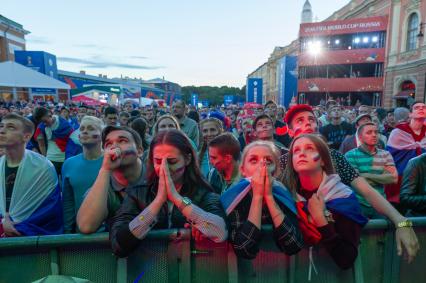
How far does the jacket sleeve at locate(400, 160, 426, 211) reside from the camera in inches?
91.4

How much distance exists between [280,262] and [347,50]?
1449 inches

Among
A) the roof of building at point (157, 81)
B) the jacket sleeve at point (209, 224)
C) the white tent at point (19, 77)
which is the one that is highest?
the roof of building at point (157, 81)

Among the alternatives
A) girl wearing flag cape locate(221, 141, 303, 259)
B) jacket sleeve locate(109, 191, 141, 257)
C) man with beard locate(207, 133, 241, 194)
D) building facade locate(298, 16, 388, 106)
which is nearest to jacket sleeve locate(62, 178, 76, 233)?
jacket sleeve locate(109, 191, 141, 257)

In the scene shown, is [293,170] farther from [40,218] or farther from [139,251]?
[40,218]

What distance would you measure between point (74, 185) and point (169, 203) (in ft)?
3.75

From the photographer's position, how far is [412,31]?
77.5ft

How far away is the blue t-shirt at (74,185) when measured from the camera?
93.3 inches

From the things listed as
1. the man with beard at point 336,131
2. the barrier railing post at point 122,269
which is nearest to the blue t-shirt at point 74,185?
the barrier railing post at point 122,269

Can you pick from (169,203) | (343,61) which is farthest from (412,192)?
(343,61)

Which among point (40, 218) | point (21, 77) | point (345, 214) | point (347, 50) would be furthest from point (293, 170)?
point (347, 50)

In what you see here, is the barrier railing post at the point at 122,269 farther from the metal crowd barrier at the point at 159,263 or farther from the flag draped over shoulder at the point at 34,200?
the flag draped over shoulder at the point at 34,200

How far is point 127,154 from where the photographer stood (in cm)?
220

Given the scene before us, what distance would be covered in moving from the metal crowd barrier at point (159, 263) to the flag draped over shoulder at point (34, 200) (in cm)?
36

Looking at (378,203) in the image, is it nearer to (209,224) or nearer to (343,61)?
(209,224)
